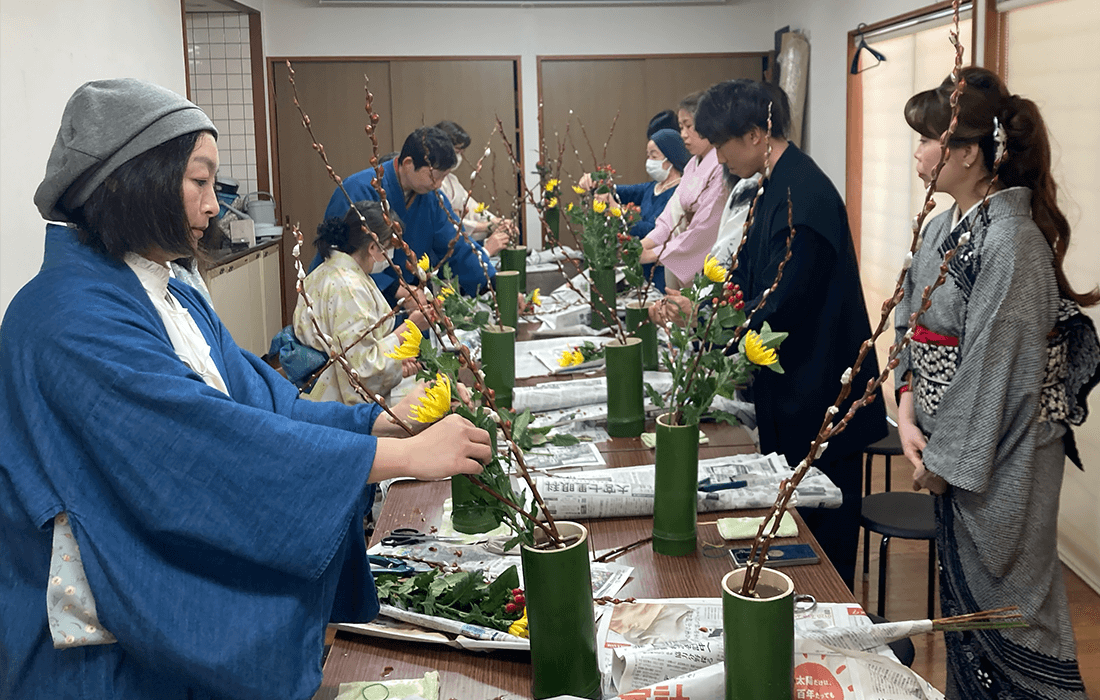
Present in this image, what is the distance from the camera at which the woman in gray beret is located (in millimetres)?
1124

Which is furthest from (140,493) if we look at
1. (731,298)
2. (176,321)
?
(731,298)

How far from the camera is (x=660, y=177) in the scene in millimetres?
5039

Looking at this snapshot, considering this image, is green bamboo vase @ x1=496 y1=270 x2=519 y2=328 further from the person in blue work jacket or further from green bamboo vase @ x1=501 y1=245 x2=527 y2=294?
green bamboo vase @ x1=501 y1=245 x2=527 y2=294

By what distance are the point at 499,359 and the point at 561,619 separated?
3.73 feet

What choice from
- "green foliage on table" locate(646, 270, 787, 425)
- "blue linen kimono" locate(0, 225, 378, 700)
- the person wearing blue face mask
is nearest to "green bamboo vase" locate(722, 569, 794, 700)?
"blue linen kimono" locate(0, 225, 378, 700)

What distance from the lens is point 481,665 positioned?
4.22 feet

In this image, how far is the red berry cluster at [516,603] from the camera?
4.38 ft

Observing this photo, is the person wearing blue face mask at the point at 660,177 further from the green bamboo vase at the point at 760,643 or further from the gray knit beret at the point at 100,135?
the green bamboo vase at the point at 760,643

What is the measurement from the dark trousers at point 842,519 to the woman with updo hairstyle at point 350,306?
4.22ft

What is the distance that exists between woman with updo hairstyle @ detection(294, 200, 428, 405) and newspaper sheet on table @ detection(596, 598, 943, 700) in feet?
5.83

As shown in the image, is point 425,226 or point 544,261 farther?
point 544,261

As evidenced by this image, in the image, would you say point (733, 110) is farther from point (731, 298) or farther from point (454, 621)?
point (454, 621)

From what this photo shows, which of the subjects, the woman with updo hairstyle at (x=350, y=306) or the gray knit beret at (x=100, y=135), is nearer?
the gray knit beret at (x=100, y=135)

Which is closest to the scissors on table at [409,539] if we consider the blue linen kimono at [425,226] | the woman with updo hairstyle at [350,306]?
the woman with updo hairstyle at [350,306]
